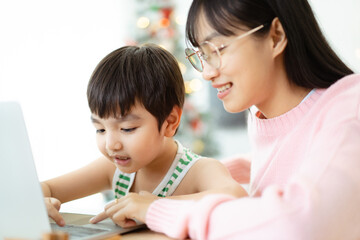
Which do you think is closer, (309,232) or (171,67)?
(309,232)

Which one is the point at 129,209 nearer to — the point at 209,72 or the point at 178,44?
the point at 209,72

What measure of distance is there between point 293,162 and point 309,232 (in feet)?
1.41

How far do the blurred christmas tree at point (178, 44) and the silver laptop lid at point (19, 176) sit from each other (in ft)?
10.9

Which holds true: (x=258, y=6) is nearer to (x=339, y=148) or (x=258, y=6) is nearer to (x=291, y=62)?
(x=291, y=62)

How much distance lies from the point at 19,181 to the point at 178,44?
3.51 meters

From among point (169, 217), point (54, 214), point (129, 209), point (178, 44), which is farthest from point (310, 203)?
point (178, 44)

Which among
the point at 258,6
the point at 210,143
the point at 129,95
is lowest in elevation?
Result: the point at 210,143

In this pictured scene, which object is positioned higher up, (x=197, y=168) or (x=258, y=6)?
(x=258, y=6)

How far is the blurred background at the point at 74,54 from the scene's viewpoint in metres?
3.37

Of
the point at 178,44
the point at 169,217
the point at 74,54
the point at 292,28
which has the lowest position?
the point at 169,217

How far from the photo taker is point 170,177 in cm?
151

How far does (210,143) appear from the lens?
4660 mm

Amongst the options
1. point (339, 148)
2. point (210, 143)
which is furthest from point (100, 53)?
point (339, 148)

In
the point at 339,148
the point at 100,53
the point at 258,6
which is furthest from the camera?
the point at 100,53
